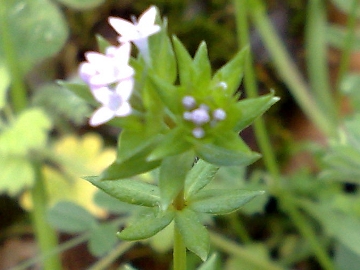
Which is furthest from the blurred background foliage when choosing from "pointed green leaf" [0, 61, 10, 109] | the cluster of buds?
the cluster of buds

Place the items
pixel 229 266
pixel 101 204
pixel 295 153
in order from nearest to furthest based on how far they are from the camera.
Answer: pixel 101 204 → pixel 229 266 → pixel 295 153

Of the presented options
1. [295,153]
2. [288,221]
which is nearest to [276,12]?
[295,153]

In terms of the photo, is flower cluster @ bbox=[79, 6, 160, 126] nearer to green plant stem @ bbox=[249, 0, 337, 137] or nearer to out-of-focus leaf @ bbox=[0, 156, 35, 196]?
out-of-focus leaf @ bbox=[0, 156, 35, 196]

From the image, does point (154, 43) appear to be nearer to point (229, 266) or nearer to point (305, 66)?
point (229, 266)

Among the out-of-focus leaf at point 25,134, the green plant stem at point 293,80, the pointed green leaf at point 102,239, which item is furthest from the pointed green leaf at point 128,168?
the green plant stem at point 293,80

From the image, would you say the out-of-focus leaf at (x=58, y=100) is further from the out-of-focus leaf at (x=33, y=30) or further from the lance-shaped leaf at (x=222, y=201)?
the lance-shaped leaf at (x=222, y=201)

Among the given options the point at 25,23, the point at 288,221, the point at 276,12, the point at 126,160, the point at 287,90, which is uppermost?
the point at 126,160
